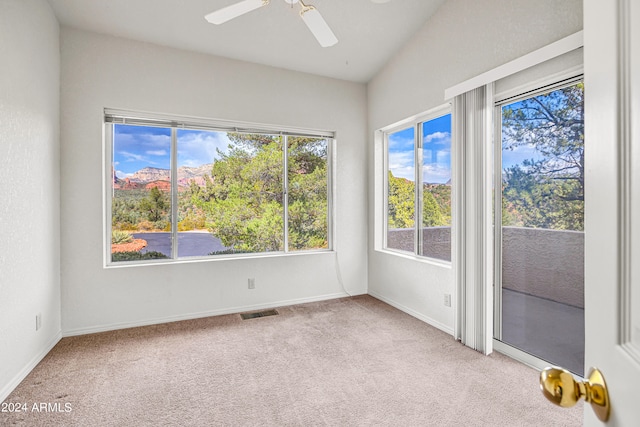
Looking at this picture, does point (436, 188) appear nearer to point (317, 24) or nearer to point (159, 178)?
point (317, 24)

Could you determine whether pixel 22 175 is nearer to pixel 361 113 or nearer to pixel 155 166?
pixel 155 166

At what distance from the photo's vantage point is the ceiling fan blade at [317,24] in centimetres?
191

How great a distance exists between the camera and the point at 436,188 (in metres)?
3.37

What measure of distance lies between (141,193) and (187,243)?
673 millimetres

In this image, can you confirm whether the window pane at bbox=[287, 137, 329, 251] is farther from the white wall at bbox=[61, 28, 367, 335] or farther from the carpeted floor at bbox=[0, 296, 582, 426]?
the carpeted floor at bbox=[0, 296, 582, 426]

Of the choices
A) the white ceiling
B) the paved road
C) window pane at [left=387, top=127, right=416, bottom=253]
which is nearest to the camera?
the white ceiling

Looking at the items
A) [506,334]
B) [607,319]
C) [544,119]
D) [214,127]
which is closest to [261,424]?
[607,319]

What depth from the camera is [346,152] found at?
4.16 m

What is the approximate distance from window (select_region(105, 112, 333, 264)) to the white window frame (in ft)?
2.24

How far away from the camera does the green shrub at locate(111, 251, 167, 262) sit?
129 inches

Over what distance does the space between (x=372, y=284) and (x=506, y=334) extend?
1820mm

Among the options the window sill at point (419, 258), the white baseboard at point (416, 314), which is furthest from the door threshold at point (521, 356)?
the window sill at point (419, 258)

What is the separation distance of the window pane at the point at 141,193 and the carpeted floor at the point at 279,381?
31.6 inches

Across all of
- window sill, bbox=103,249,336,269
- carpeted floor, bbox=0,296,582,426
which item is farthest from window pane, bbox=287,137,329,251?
carpeted floor, bbox=0,296,582,426
